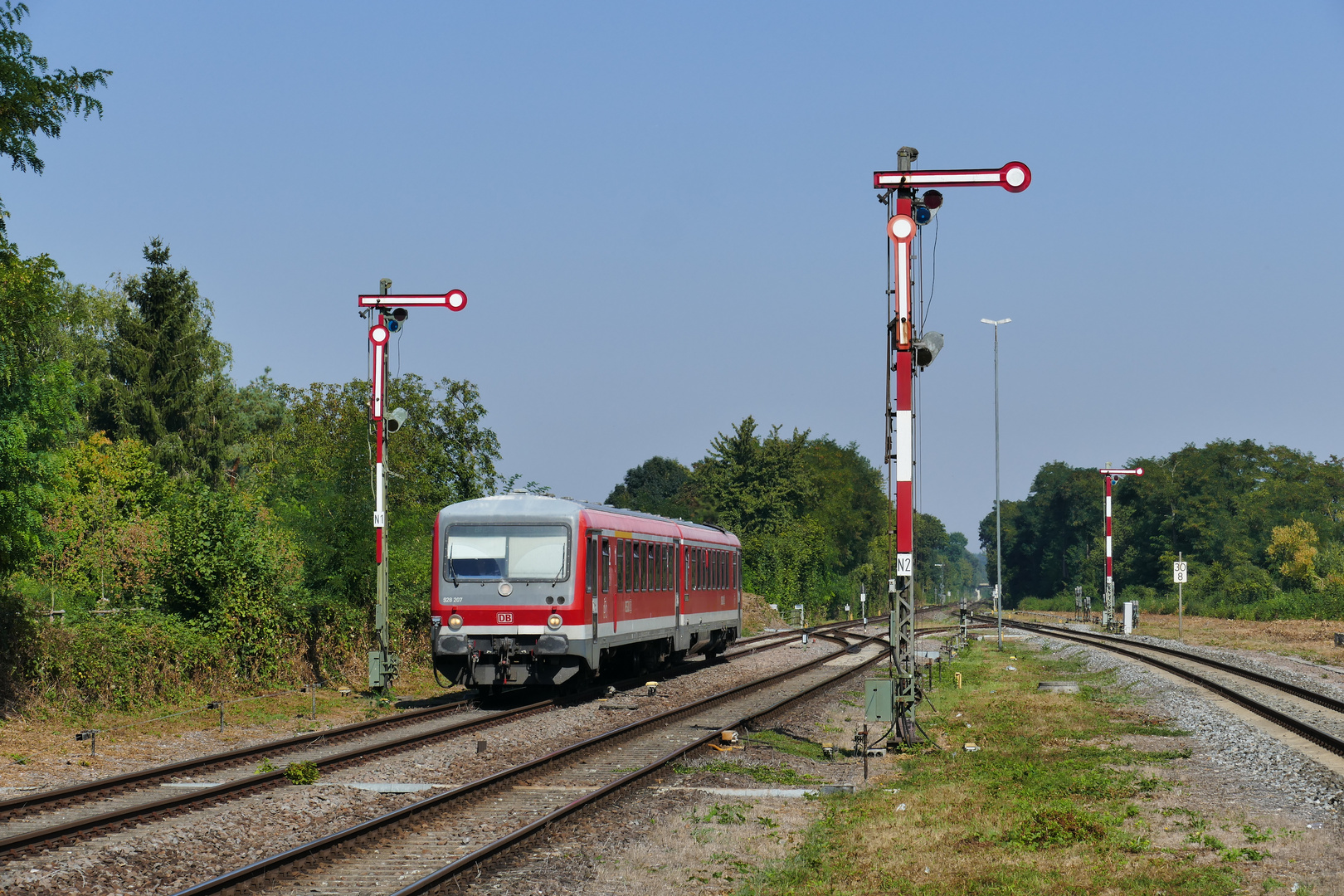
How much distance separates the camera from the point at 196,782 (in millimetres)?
13211

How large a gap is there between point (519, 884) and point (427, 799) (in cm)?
278

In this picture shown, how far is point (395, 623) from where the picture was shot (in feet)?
87.8

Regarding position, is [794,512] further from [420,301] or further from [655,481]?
[420,301]

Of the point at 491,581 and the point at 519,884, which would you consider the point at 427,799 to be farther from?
the point at 491,581

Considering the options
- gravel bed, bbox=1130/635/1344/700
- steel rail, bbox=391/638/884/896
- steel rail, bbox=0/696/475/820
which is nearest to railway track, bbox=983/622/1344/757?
gravel bed, bbox=1130/635/1344/700

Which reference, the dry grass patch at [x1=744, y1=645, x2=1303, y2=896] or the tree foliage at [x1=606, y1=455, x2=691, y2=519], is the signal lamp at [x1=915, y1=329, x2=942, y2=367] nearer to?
the dry grass patch at [x1=744, y1=645, x2=1303, y2=896]

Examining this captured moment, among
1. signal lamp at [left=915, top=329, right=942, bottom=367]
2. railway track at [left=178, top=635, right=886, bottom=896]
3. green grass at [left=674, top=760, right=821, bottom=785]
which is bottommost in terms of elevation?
green grass at [left=674, top=760, right=821, bottom=785]

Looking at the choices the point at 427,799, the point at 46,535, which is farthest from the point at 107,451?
the point at 427,799

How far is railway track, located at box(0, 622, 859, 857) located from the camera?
1065 cm

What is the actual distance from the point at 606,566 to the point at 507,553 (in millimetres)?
1945

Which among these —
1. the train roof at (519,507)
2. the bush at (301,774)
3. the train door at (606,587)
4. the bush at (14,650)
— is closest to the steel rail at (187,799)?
the bush at (301,774)

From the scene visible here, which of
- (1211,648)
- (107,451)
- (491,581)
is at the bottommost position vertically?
(1211,648)

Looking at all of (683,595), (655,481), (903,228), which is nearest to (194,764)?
(903,228)

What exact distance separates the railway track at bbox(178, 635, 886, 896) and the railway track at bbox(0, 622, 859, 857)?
2102 mm
